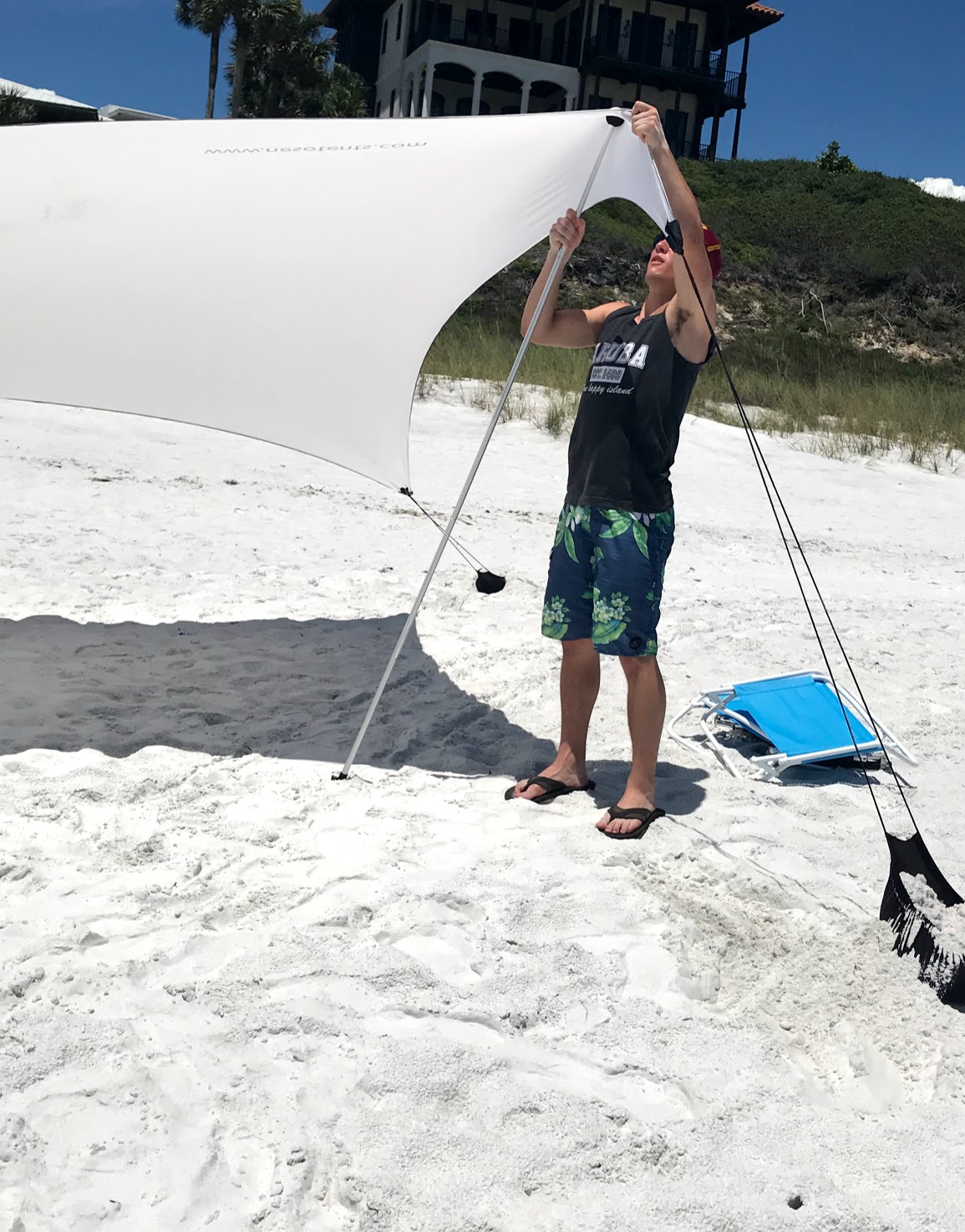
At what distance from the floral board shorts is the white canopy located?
3.66 feet

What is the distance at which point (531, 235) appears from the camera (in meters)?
3.87

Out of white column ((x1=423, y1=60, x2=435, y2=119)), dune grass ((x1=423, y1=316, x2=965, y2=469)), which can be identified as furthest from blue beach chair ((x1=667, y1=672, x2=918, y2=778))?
white column ((x1=423, y1=60, x2=435, y2=119))

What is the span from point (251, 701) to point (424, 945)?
1.81m

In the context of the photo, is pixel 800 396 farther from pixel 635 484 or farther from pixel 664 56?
pixel 664 56

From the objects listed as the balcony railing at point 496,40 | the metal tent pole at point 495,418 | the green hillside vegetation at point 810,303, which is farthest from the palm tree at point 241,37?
the metal tent pole at point 495,418

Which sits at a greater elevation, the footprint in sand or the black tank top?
the black tank top

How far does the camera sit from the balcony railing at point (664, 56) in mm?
33562

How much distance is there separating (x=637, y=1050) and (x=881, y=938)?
804 millimetres

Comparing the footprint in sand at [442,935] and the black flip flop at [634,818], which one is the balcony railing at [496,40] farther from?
the footprint in sand at [442,935]

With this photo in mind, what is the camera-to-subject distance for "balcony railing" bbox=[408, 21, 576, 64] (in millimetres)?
33438

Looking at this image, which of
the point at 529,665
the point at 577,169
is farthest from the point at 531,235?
the point at 529,665

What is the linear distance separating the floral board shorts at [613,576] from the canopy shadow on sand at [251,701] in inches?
24.7

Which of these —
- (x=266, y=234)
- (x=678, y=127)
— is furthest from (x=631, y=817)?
(x=678, y=127)

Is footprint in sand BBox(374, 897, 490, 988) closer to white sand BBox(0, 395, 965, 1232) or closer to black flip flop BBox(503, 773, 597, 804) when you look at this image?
white sand BBox(0, 395, 965, 1232)
